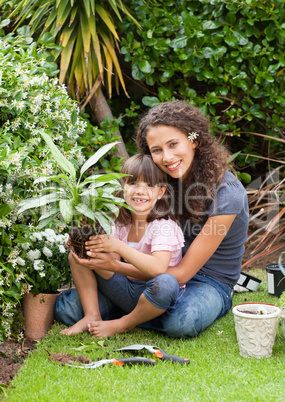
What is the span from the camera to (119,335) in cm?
215

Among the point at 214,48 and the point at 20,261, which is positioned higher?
the point at 214,48

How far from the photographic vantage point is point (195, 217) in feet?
7.74

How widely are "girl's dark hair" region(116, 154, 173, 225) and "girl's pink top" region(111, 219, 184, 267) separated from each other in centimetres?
5

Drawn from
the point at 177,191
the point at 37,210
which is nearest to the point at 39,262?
the point at 37,210

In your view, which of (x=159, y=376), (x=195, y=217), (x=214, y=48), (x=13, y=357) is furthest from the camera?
(x=214, y=48)

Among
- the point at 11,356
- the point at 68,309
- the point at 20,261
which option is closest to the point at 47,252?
the point at 20,261

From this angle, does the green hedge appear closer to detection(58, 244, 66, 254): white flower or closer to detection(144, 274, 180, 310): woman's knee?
detection(58, 244, 66, 254): white flower

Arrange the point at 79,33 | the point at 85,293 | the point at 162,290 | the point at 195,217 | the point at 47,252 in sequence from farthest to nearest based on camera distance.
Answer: the point at 79,33, the point at 195,217, the point at 85,293, the point at 47,252, the point at 162,290

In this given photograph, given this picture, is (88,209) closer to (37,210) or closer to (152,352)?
(37,210)

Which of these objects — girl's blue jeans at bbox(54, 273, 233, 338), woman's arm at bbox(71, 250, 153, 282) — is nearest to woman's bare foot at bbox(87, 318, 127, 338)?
girl's blue jeans at bbox(54, 273, 233, 338)

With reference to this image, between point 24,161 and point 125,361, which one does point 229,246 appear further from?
point 24,161

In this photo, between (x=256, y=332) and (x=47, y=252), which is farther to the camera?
(x=47, y=252)

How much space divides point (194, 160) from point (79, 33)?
1.50 metres

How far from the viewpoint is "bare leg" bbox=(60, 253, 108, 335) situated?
2.19 m
